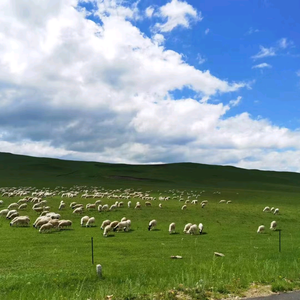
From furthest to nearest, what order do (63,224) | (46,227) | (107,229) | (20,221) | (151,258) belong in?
(20,221) < (63,224) < (46,227) < (107,229) < (151,258)

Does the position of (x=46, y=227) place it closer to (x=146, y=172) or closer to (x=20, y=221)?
(x=20, y=221)

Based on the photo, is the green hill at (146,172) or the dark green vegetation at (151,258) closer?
the dark green vegetation at (151,258)

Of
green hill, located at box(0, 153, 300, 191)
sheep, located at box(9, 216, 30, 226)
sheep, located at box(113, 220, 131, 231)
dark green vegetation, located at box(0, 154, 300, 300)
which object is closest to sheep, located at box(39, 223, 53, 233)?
dark green vegetation, located at box(0, 154, 300, 300)

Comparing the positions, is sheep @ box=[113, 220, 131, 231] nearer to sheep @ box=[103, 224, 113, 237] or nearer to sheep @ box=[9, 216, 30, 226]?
sheep @ box=[103, 224, 113, 237]

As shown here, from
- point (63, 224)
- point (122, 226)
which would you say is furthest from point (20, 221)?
point (122, 226)

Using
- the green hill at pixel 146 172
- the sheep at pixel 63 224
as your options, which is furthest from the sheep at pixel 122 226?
the green hill at pixel 146 172

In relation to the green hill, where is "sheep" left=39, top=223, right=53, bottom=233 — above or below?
below

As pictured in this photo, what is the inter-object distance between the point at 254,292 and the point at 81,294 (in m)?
5.75

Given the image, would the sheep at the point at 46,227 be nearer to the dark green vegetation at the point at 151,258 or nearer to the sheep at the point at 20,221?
the dark green vegetation at the point at 151,258

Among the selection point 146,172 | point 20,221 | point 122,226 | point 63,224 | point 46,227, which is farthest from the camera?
point 146,172

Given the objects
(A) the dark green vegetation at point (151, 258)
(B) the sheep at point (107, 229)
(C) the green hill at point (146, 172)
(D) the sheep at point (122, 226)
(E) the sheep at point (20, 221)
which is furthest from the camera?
(C) the green hill at point (146, 172)

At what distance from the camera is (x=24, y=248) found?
21.1 meters

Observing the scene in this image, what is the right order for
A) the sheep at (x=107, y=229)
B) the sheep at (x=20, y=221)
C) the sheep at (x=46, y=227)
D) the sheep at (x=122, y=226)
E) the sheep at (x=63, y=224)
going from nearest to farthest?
the sheep at (x=107, y=229), the sheep at (x=46, y=227), the sheep at (x=122, y=226), the sheep at (x=63, y=224), the sheep at (x=20, y=221)

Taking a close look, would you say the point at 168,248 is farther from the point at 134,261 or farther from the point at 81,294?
the point at 81,294
